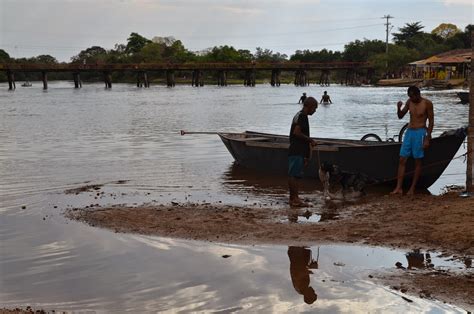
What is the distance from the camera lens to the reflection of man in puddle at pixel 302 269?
5.66m

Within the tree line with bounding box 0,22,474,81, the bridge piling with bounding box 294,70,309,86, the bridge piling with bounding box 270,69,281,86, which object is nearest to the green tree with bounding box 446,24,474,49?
the tree line with bounding box 0,22,474,81

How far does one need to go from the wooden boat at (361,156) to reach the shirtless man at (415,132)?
0.38 m

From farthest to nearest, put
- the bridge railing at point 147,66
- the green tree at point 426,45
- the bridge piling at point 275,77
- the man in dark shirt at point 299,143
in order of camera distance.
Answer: the bridge piling at point 275,77 → the green tree at point 426,45 → the bridge railing at point 147,66 → the man in dark shirt at point 299,143

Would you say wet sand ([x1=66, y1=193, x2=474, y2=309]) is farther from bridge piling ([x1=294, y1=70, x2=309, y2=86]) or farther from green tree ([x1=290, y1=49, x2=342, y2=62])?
green tree ([x1=290, y1=49, x2=342, y2=62])

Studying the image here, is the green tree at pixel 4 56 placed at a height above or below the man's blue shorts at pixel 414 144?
above

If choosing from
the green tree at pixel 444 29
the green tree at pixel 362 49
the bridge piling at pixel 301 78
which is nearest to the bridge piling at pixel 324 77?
the bridge piling at pixel 301 78

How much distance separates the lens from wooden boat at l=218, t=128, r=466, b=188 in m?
10.1

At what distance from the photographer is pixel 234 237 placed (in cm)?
754

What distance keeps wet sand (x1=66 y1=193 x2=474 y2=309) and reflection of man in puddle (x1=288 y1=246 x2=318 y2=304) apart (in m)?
0.33

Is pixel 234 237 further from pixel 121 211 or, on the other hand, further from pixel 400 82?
pixel 400 82

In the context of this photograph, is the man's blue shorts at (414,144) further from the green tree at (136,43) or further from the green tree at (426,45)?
the green tree at (136,43)

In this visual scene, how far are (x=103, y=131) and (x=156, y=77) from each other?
106m

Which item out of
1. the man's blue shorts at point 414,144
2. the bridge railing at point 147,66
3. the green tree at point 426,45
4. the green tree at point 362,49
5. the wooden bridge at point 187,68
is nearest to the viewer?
the man's blue shorts at point 414,144

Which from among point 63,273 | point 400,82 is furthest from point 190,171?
point 400,82
